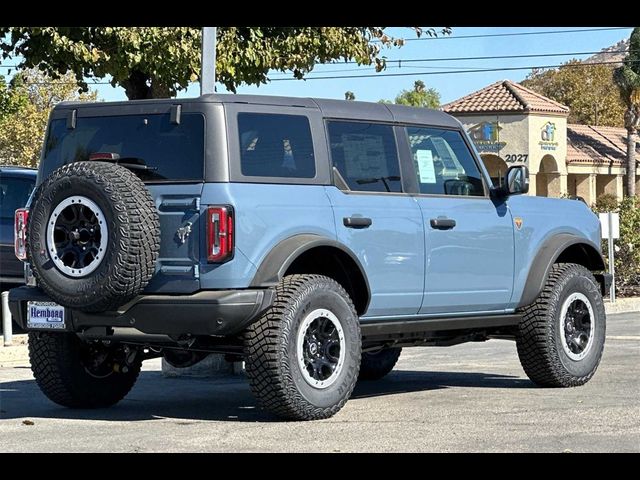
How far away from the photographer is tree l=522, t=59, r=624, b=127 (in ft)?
273

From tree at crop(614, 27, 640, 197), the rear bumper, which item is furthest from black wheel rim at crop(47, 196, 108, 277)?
tree at crop(614, 27, 640, 197)

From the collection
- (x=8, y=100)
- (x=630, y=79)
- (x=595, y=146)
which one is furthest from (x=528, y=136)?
(x=8, y=100)

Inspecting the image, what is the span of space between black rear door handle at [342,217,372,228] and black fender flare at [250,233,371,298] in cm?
37

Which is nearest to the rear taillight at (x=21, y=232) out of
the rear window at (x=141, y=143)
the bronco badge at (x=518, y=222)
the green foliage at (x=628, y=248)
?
the rear window at (x=141, y=143)

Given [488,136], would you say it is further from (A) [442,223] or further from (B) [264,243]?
(B) [264,243]

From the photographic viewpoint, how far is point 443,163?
10.5m

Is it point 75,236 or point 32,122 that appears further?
point 32,122

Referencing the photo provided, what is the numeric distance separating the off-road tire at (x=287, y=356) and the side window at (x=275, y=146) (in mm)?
712

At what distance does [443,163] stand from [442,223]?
58 centimetres

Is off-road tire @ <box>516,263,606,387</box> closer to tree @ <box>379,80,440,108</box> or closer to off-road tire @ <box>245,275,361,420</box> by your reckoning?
off-road tire @ <box>245,275,361,420</box>

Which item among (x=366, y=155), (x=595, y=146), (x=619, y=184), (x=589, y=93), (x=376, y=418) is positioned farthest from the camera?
(x=589, y=93)

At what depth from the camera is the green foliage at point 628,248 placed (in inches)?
940

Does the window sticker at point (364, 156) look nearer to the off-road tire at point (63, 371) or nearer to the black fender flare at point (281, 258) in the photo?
the black fender flare at point (281, 258)
